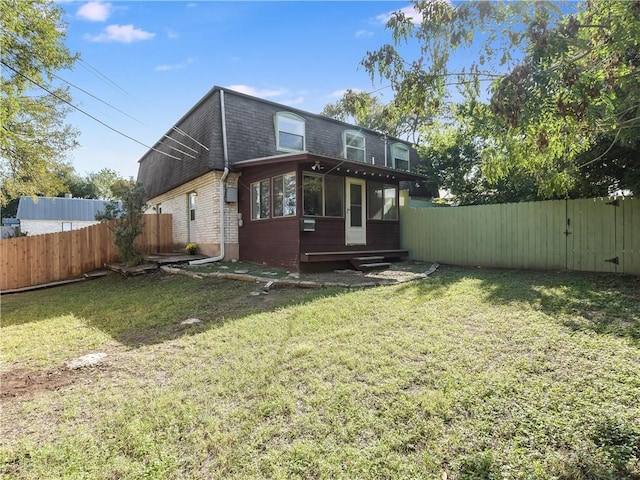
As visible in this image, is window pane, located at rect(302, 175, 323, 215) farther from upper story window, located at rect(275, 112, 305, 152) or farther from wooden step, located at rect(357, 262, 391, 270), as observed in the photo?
upper story window, located at rect(275, 112, 305, 152)

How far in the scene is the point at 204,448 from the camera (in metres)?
2.38

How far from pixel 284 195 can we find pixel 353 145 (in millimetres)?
6194

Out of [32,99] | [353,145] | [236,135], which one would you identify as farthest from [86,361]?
[353,145]

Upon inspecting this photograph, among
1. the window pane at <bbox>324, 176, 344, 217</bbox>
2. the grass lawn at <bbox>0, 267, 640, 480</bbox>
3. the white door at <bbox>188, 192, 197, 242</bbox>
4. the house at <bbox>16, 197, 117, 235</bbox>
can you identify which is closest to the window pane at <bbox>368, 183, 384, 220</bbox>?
the window pane at <bbox>324, 176, 344, 217</bbox>

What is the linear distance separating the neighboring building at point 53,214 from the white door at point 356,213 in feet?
73.8

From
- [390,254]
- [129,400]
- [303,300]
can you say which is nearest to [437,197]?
[390,254]

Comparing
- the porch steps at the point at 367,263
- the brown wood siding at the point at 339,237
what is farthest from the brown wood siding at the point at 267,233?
the porch steps at the point at 367,263

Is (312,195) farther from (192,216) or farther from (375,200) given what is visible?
(192,216)

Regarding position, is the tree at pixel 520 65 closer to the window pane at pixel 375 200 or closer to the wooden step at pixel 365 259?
the wooden step at pixel 365 259

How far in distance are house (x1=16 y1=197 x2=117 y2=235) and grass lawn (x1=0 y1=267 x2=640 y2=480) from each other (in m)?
25.8

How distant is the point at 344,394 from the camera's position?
113 inches

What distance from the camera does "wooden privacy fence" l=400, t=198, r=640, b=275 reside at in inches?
291

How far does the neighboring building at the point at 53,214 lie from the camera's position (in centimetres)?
2548

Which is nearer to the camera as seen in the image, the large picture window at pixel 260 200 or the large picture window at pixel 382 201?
the large picture window at pixel 260 200
